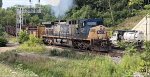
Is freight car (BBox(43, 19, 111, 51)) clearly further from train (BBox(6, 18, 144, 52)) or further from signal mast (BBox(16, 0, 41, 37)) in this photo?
signal mast (BBox(16, 0, 41, 37))

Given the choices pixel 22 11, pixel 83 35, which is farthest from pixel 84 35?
pixel 22 11

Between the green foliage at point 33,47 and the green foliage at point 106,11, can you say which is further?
the green foliage at point 106,11

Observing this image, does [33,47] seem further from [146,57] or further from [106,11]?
[106,11]

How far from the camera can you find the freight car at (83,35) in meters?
29.5

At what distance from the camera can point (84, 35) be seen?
3083 centimetres

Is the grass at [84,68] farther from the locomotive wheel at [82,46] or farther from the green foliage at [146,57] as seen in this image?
the locomotive wheel at [82,46]

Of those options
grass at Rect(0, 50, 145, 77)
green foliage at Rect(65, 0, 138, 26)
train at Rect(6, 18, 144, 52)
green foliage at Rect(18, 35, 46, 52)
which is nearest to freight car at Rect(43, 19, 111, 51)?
train at Rect(6, 18, 144, 52)

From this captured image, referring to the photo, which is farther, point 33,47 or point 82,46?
point 33,47

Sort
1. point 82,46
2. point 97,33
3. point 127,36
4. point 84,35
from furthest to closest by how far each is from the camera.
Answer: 1. point 127,36
2. point 84,35
3. point 82,46
4. point 97,33

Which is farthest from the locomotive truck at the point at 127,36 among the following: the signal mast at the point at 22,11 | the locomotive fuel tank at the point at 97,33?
the signal mast at the point at 22,11

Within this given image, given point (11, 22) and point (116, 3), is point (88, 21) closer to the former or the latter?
point (116, 3)

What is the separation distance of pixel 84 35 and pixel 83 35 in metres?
0.10

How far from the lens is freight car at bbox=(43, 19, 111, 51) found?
2953cm

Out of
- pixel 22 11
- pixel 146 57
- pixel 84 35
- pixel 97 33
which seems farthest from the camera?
pixel 22 11
